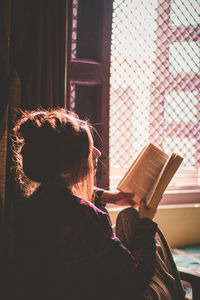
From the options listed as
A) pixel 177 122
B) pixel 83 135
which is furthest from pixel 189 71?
pixel 83 135

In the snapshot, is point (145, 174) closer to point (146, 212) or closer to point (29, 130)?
point (146, 212)

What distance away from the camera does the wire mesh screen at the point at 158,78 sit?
222cm

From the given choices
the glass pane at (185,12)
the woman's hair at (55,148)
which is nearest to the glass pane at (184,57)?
the glass pane at (185,12)

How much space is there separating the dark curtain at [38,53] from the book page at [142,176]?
27.0 inches

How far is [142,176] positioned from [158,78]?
4.56ft

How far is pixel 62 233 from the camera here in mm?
706

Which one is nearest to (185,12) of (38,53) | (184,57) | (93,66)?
(184,57)

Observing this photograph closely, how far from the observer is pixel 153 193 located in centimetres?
103

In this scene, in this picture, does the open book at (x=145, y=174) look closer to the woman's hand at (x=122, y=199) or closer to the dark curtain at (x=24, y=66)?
the woman's hand at (x=122, y=199)

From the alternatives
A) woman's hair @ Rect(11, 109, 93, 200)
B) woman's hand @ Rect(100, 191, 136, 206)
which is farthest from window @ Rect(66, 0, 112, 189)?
woman's hair @ Rect(11, 109, 93, 200)

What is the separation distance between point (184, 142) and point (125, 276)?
6.24 ft

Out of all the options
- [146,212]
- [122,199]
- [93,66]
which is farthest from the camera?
[93,66]

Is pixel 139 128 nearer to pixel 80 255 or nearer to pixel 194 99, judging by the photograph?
pixel 194 99

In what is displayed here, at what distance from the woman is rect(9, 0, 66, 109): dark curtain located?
0.80 metres
